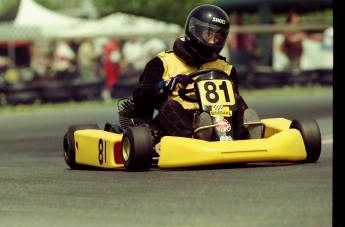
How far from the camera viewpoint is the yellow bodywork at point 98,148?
31.7 feet

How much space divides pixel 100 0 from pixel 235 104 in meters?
46.8

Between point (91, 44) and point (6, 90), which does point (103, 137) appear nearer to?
point (6, 90)

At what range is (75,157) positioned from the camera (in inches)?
413

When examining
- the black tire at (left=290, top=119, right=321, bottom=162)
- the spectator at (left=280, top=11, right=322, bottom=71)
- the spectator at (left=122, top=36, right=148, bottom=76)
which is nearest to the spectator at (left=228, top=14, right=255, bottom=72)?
the spectator at (left=280, top=11, right=322, bottom=71)

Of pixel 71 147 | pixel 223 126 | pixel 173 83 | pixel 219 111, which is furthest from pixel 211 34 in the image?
pixel 71 147

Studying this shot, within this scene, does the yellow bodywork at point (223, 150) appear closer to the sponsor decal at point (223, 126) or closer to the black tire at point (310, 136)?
the black tire at point (310, 136)

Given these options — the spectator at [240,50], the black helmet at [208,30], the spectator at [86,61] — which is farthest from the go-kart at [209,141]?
the spectator at [240,50]

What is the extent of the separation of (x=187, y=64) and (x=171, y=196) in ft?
9.23

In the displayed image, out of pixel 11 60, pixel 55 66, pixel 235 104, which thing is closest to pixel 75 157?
pixel 235 104

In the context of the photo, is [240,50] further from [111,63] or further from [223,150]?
[223,150]

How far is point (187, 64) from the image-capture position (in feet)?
33.0

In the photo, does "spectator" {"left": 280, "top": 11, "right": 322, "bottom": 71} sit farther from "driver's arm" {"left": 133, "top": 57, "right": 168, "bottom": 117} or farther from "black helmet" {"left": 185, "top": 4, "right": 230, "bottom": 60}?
"driver's arm" {"left": 133, "top": 57, "right": 168, "bottom": 117}

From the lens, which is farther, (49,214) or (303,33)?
(303,33)

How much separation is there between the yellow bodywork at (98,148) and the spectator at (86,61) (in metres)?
16.3
